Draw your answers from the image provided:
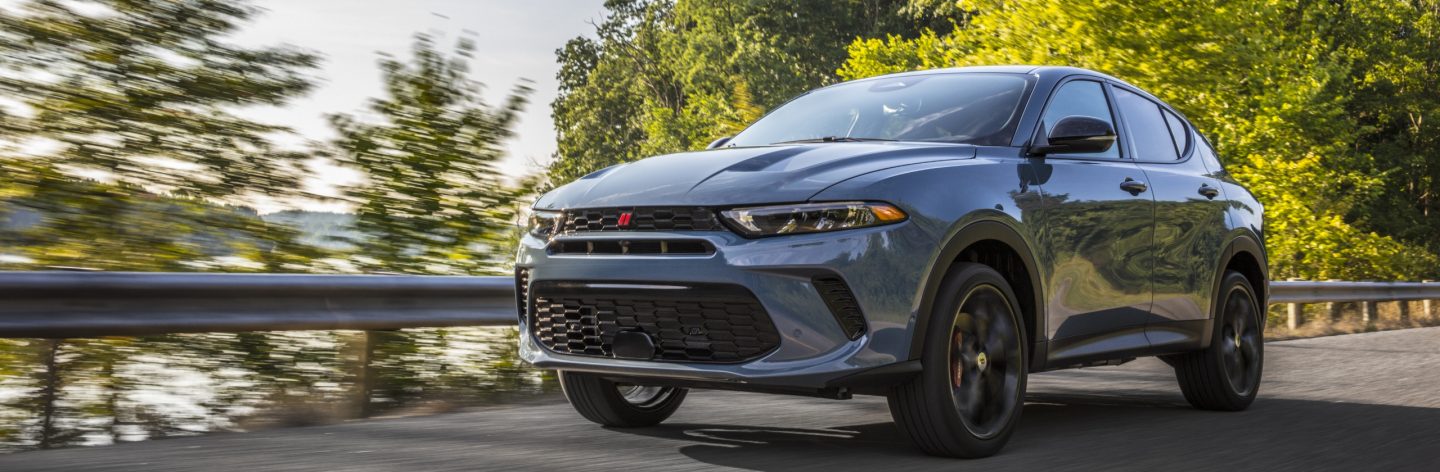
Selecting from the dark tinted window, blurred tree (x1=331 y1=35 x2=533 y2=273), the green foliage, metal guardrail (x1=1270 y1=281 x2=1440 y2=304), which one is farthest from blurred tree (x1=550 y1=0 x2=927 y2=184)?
the dark tinted window

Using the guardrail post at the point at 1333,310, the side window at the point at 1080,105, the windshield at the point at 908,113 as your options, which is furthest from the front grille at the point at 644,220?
the guardrail post at the point at 1333,310

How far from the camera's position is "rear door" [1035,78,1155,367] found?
5.49 metres

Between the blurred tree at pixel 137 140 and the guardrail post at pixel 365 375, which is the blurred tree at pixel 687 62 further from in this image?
the guardrail post at pixel 365 375

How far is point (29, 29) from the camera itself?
740cm

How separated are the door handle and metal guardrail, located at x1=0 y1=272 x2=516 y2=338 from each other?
2919 mm

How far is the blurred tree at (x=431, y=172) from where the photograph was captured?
8.26 metres

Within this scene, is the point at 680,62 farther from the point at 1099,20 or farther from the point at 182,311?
the point at 182,311

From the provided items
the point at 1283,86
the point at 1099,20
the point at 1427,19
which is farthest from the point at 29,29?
the point at 1427,19

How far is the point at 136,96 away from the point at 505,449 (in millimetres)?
3716

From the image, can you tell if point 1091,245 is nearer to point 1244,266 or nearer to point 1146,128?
point 1146,128

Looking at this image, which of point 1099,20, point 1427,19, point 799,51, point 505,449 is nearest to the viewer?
point 505,449

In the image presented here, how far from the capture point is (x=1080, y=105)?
20.5 ft

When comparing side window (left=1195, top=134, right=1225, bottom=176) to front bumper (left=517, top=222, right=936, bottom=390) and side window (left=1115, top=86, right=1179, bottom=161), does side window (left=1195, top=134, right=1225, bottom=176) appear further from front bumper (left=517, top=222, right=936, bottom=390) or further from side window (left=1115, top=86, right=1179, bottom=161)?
front bumper (left=517, top=222, right=936, bottom=390)

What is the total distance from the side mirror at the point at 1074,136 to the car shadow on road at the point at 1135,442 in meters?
1.14
